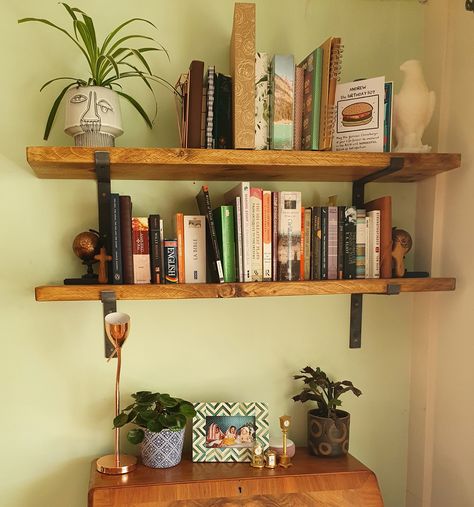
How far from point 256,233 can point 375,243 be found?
1.14ft

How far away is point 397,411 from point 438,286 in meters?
0.48

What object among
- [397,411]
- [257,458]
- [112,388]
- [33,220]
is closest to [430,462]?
[397,411]

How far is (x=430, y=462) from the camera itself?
150 cm

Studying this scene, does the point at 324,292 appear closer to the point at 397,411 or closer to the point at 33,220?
the point at 397,411

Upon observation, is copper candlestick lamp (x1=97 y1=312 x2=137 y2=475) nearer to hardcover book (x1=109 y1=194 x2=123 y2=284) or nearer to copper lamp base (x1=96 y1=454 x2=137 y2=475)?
copper lamp base (x1=96 y1=454 x2=137 y2=475)

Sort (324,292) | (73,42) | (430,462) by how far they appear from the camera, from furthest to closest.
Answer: (430,462) < (73,42) < (324,292)

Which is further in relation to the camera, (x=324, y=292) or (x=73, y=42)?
(x=73, y=42)

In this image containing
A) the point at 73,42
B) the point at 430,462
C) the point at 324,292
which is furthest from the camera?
the point at 430,462

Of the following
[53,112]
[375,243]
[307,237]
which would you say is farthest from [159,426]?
[53,112]

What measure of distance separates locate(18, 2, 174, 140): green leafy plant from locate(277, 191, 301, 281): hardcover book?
1.49ft

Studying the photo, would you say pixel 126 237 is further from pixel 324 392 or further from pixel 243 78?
pixel 324 392

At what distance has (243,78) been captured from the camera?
3.98 ft

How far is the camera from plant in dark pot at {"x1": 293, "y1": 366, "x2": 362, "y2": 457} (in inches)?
55.7

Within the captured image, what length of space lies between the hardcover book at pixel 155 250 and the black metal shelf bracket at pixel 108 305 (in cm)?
12
